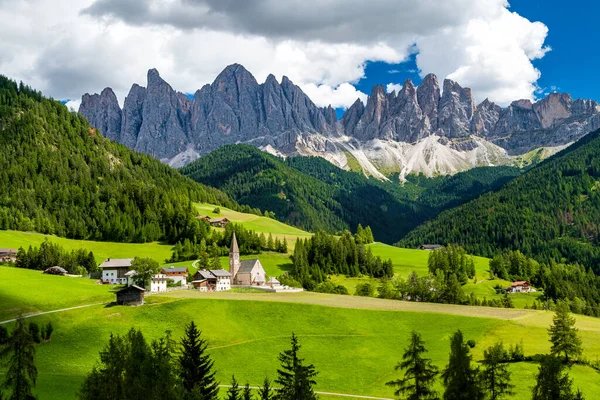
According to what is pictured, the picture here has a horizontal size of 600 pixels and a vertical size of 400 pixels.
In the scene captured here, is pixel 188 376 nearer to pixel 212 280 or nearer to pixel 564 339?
pixel 564 339

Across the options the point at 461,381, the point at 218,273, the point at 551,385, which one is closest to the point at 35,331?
the point at 218,273

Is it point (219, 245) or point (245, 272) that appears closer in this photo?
point (245, 272)

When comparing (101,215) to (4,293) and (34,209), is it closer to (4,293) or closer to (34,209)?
(34,209)

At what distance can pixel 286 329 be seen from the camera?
300ft

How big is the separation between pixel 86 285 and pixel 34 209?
90.1 meters

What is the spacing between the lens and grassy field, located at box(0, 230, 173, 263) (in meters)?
160

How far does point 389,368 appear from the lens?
255ft

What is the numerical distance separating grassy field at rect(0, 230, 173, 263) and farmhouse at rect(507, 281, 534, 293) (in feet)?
369

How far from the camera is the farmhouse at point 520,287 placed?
178587 mm

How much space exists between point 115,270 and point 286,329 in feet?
216

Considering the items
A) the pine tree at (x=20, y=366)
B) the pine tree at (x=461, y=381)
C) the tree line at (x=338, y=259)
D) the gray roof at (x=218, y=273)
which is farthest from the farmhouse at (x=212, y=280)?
the pine tree at (x=461, y=381)

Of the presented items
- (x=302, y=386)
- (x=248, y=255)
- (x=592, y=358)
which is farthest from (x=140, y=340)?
(x=248, y=255)

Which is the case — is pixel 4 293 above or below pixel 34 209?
below

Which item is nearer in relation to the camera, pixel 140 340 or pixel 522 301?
pixel 140 340
